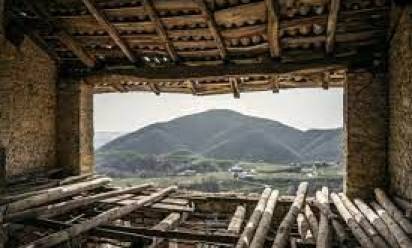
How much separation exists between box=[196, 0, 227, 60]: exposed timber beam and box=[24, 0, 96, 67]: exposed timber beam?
350cm

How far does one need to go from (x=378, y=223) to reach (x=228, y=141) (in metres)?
38.5

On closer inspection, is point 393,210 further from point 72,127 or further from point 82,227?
point 72,127

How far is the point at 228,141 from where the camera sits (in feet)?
147

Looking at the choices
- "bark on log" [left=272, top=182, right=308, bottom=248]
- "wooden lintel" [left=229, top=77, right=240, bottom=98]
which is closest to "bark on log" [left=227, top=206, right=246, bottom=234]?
"bark on log" [left=272, top=182, right=308, bottom=248]

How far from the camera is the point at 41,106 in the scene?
35.0ft

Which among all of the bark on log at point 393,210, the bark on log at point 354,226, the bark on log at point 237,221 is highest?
the bark on log at point 393,210

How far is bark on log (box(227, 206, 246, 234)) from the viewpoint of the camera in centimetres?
668

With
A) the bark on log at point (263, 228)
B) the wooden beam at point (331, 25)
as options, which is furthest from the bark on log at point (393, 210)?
the wooden beam at point (331, 25)

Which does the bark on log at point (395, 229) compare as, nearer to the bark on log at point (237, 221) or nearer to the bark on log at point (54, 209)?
the bark on log at point (237, 221)

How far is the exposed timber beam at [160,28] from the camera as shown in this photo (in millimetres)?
8148

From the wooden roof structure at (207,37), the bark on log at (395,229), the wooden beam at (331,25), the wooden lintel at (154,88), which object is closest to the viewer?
the bark on log at (395,229)

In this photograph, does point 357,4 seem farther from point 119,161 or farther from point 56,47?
point 119,161

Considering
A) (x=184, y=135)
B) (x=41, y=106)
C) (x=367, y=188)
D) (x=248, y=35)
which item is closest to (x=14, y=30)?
(x=41, y=106)

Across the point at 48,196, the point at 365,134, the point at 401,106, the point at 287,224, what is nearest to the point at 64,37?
the point at 48,196
